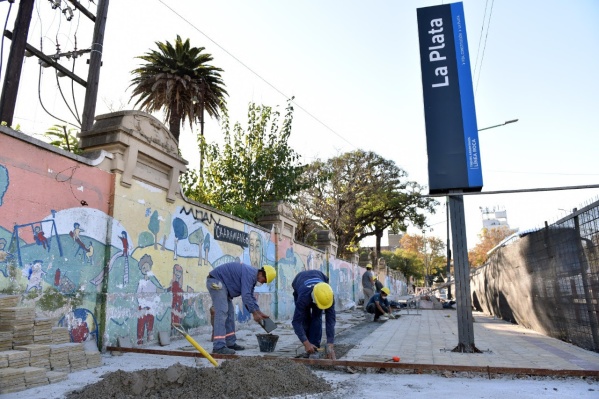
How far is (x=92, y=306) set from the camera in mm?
6168

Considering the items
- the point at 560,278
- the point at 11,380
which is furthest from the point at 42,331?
the point at 560,278

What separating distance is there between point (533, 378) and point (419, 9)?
6.18 metres

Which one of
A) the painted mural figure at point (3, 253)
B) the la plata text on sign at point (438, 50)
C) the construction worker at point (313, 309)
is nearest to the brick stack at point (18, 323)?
the painted mural figure at point (3, 253)

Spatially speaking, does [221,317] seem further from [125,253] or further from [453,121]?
[453,121]

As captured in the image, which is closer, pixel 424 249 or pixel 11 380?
pixel 11 380

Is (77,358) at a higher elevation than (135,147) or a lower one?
lower

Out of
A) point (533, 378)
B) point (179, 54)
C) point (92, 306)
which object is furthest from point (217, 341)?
point (179, 54)

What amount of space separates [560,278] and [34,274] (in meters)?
8.37

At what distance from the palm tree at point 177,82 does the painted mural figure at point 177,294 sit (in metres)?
11.8

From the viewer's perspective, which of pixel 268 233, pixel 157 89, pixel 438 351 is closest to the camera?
pixel 438 351

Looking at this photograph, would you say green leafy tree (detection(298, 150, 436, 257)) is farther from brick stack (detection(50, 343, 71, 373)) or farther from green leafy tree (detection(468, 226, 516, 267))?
green leafy tree (detection(468, 226, 516, 267))

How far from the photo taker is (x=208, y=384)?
3.84 m

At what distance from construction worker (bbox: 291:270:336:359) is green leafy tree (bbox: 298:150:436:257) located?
2151 cm

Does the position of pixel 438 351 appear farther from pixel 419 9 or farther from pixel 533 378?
pixel 419 9
